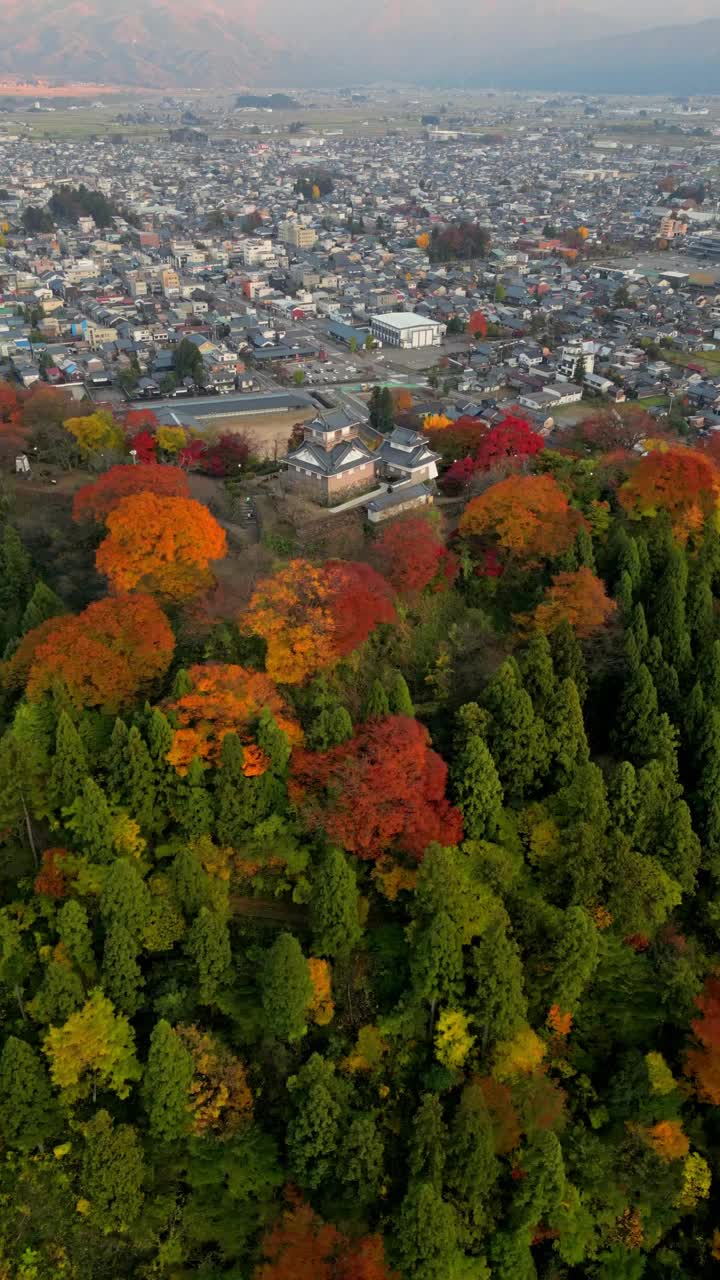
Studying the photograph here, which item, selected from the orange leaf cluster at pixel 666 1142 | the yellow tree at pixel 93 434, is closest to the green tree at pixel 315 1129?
the orange leaf cluster at pixel 666 1142

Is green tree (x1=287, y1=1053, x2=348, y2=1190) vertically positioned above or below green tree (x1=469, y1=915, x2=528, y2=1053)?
below

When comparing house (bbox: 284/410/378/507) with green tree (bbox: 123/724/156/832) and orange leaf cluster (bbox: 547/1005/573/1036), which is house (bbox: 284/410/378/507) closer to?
green tree (bbox: 123/724/156/832)

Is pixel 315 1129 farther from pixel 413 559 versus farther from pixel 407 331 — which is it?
pixel 407 331

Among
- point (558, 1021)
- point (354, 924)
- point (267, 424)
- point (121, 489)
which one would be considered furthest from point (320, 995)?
point (267, 424)

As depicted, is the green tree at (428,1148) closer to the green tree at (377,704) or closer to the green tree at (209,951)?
the green tree at (209,951)

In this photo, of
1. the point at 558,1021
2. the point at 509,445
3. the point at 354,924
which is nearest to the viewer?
the point at 354,924

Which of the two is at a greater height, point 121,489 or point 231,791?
point 121,489

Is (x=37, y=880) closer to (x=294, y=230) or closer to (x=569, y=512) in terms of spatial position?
(x=569, y=512)

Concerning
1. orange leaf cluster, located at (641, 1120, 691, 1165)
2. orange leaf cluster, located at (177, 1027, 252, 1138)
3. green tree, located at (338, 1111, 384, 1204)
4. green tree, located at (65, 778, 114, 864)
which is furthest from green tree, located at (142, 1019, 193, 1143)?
orange leaf cluster, located at (641, 1120, 691, 1165)
